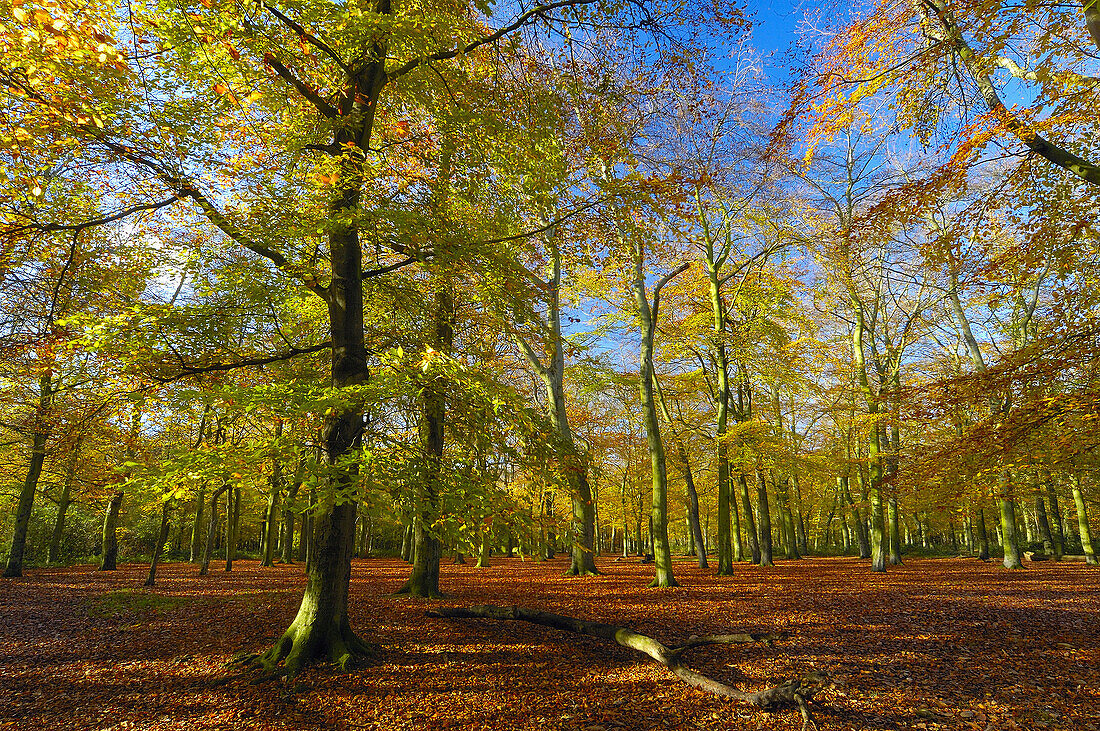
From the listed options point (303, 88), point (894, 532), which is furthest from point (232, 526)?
point (894, 532)

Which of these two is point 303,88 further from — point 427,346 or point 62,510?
point 62,510

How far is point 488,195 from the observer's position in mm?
7723

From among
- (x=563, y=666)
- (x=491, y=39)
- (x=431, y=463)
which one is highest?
(x=491, y=39)

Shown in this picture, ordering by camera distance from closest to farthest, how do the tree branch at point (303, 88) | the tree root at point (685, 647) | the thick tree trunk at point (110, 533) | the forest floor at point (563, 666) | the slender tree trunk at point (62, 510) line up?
the tree root at point (685, 647) < the forest floor at point (563, 666) < the tree branch at point (303, 88) < the slender tree trunk at point (62, 510) < the thick tree trunk at point (110, 533)

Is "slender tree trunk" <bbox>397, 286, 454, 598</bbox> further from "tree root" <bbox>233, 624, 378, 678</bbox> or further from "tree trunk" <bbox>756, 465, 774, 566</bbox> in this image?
"tree trunk" <bbox>756, 465, 774, 566</bbox>

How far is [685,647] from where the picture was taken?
20.6 ft

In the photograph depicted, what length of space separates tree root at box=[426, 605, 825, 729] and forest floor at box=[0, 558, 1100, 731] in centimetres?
14

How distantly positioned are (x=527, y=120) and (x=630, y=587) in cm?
1133

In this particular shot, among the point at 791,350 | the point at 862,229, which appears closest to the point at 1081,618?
the point at 862,229

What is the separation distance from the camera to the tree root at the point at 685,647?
15.7 ft

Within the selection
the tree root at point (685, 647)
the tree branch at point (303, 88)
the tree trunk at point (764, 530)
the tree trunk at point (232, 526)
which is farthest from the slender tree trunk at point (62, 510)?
the tree trunk at point (764, 530)

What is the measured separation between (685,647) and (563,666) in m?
1.59

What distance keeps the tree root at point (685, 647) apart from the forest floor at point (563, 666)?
142 mm

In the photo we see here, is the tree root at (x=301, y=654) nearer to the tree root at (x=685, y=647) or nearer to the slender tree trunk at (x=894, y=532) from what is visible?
the tree root at (x=685, y=647)
